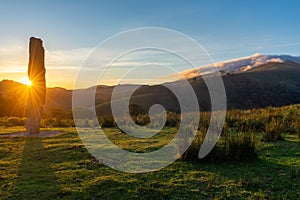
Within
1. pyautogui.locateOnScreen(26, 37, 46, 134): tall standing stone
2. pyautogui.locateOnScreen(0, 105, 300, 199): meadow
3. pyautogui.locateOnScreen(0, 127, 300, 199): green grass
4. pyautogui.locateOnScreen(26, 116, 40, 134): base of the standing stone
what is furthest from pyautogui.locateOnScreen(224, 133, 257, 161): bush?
pyautogui.locateOnScreen(26, 37, 46, 134): tall standing stone

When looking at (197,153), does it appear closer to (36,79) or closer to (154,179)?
(154,179)

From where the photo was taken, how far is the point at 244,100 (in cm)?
7631

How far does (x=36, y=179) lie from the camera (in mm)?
5914

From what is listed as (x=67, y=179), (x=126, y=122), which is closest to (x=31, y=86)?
(x=126, y=122)

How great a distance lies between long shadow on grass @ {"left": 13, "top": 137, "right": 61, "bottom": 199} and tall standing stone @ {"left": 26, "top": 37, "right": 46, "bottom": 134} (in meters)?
5.96

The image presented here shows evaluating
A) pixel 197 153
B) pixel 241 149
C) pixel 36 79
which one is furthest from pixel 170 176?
pixel 36 79

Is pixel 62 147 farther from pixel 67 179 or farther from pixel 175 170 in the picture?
pixel 175 170

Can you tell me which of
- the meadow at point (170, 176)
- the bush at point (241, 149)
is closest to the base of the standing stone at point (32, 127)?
the meadow at point (170, 176)

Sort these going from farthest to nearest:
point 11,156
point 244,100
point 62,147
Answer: point 244,100 → point 62,147 → point 11,156

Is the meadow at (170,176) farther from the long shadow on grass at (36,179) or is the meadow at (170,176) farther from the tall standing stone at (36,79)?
the tall standing stone at (36,79)

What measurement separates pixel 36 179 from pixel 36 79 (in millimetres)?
9662

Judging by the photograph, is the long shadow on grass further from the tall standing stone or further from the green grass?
the tall standing stone

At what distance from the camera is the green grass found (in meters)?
4.94

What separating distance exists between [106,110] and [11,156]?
59.1m
